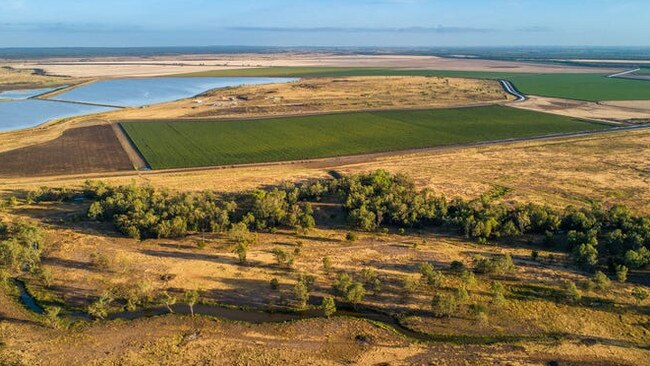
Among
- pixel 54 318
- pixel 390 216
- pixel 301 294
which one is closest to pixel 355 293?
pixel 301 294

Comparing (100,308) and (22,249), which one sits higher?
(22,249)

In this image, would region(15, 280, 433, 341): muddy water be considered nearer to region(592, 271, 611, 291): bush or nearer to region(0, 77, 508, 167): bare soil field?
region(592, 271, 611, 291): bush

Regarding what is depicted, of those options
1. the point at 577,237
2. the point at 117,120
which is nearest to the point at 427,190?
the point at 577,237

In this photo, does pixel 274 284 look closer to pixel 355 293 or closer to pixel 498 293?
pixel 355 293

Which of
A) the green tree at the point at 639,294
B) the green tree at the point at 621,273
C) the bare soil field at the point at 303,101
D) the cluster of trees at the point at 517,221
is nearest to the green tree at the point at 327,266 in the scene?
the cluster of trees at the point at 517,221

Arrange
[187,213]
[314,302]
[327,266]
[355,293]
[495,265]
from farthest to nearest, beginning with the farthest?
1. [187,213]
2. [327,266]
3. [495,265]
4. [314,302]
5. [355,293]

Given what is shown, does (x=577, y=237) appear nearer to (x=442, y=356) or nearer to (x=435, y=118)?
(x=442, y=356)

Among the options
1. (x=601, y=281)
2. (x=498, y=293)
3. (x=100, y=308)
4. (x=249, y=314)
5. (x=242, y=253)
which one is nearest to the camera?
(x=100, y=308)

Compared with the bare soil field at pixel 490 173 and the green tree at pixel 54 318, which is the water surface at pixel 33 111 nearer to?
the bare soil field at pixel 490 173
